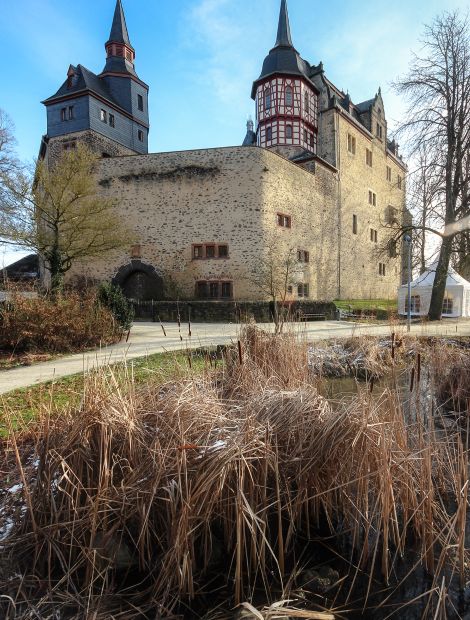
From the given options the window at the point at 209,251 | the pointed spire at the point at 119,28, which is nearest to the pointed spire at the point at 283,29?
the pointed spire at the point at 119,28

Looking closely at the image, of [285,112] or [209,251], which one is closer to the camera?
[209,251]

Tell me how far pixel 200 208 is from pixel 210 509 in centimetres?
2275

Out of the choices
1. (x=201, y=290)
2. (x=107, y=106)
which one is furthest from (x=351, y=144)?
(x=107, y=106)

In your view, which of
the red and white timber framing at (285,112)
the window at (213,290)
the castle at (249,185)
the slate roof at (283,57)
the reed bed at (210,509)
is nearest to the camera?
the reed bed at (210,509)

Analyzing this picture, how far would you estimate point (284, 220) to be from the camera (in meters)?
24.6

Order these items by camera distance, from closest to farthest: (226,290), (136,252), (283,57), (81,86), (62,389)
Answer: (62,389) < (226,290) < (136,252) < (81,86) < (283,57)

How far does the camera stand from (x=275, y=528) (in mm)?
2553

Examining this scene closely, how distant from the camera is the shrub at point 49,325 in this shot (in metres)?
8.23

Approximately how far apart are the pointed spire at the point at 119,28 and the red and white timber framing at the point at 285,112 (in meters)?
12.4

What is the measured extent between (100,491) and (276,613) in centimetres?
103

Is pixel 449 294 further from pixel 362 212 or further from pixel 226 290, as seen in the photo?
pixel 362 212

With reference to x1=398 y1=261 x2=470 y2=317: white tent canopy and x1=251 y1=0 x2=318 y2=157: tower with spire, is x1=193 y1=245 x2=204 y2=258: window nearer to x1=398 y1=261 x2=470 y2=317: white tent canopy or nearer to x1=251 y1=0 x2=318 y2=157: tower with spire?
x1=251 y1=0 x2=318 y2=157: tower with spire

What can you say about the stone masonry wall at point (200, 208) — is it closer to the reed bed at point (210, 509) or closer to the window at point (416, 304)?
the window at point (416, 304)

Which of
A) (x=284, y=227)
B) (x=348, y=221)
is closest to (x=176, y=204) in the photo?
(x=284, y=227)
